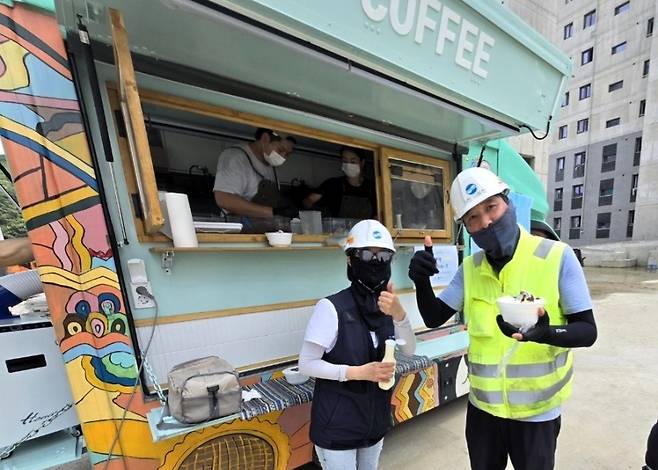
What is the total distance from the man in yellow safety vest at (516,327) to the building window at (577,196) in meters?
32.5

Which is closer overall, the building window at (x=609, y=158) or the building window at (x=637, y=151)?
the building window at (x=637, y=151)

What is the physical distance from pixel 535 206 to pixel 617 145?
90.8 ft

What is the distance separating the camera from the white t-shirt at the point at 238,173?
2.37 meters

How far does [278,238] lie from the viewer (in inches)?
83.4

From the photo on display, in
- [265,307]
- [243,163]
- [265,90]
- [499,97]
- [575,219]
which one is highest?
[265,90]

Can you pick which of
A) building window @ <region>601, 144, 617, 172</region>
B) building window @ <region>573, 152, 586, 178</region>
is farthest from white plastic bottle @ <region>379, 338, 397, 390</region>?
building window @ <region>573, 152, 586, 178</region>

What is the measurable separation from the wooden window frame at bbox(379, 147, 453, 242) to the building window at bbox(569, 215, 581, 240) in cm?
3077

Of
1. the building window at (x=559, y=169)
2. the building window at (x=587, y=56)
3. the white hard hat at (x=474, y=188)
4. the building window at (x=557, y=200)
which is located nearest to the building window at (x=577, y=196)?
the building window at (x=557, y=200)

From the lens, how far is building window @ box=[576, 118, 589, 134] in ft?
82.6

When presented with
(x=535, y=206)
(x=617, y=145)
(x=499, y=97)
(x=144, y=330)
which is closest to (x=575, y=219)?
(x=617, y=145)

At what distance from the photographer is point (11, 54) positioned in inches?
53.5

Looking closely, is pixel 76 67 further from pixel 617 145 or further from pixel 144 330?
pixel 617 145

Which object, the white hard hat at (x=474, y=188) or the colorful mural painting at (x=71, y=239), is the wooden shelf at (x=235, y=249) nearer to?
the colorful mural painting at (x=71, y=239)

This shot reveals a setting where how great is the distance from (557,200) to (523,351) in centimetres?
3352
